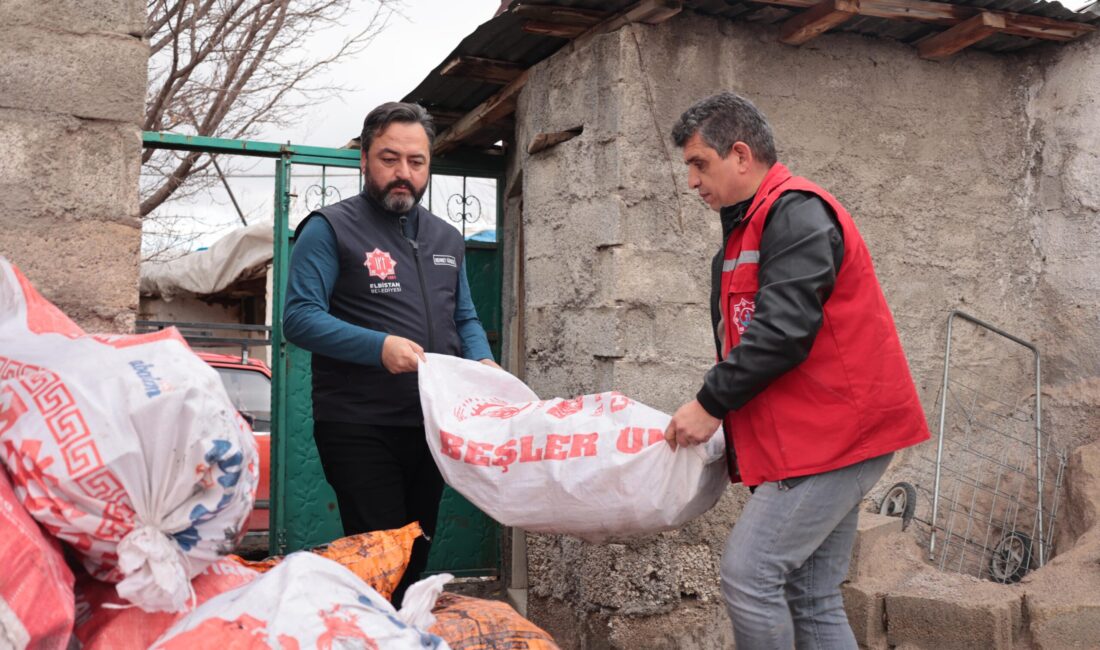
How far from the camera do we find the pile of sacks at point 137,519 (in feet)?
5.58

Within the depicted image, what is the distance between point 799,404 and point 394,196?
121 centimetres

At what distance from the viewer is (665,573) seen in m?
3.76

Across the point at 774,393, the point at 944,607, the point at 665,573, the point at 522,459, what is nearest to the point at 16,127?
the point at 522,459

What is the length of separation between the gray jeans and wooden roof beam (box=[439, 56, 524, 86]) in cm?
254

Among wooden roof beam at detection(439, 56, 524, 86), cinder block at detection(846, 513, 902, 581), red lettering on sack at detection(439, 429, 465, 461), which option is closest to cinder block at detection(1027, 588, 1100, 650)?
cinder block at detection(846, 513, 902, 581)

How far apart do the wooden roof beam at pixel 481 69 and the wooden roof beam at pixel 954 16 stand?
3.97 ft

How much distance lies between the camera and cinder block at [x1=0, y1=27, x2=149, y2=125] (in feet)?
8.70

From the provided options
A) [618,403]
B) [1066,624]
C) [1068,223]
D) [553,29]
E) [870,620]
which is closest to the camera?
[618,403]

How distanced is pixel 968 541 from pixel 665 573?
1412 mm

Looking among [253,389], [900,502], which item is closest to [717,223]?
[900,502]

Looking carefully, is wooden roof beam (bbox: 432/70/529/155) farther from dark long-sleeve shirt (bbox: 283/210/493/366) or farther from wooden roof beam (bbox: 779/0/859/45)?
dark long-sleeve shirt (bbox: 283/210/493/366)

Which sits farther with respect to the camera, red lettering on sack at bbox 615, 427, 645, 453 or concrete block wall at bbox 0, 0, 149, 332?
concrete block wall at bbox 0, 0, 149, 332

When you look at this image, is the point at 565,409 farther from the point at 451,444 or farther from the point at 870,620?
the point at 870,620

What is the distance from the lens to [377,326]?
9.13 ft
